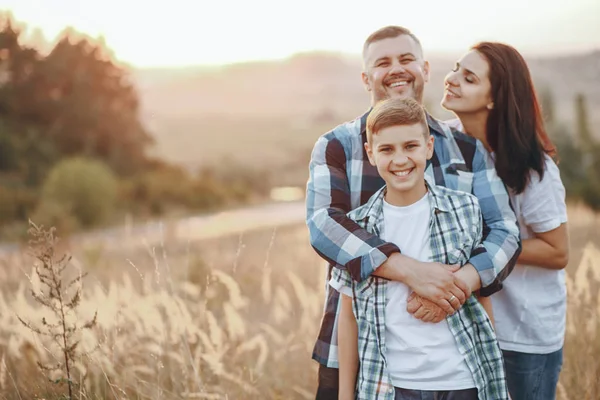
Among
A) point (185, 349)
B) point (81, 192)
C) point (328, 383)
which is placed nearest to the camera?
point (328, 383)

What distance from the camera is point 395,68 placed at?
2844 millimetres

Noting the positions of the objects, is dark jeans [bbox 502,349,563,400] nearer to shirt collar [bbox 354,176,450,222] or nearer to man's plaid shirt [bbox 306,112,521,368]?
man's plaid shirt [bbox 306,112,521,368]

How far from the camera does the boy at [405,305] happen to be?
2.34 metres

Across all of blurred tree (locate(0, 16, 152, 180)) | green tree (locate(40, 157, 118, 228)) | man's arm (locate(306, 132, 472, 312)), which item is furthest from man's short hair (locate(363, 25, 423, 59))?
blurred tree (locate(0, 16, 152, 180))

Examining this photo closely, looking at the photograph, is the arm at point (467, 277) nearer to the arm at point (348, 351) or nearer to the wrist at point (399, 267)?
the wrist at point (399, 267)

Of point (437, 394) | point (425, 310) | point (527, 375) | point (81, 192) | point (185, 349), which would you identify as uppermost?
point (425, 310)

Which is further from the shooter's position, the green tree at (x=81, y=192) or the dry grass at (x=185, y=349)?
the green tree at (x=81, y=192)

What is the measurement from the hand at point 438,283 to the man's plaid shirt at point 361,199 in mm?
105

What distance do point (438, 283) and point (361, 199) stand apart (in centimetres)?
54

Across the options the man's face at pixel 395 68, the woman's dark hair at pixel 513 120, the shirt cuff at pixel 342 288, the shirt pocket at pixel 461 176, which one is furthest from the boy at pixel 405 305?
the woman's dark hair at pixel 513 120

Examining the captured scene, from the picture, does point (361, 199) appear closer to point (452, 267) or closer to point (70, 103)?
point (452, 267)

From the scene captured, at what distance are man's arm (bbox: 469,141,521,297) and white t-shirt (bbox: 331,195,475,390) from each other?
0.71 ft

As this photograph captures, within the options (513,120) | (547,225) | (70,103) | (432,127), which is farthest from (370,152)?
(70,103)

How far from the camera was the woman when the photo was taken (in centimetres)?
296
